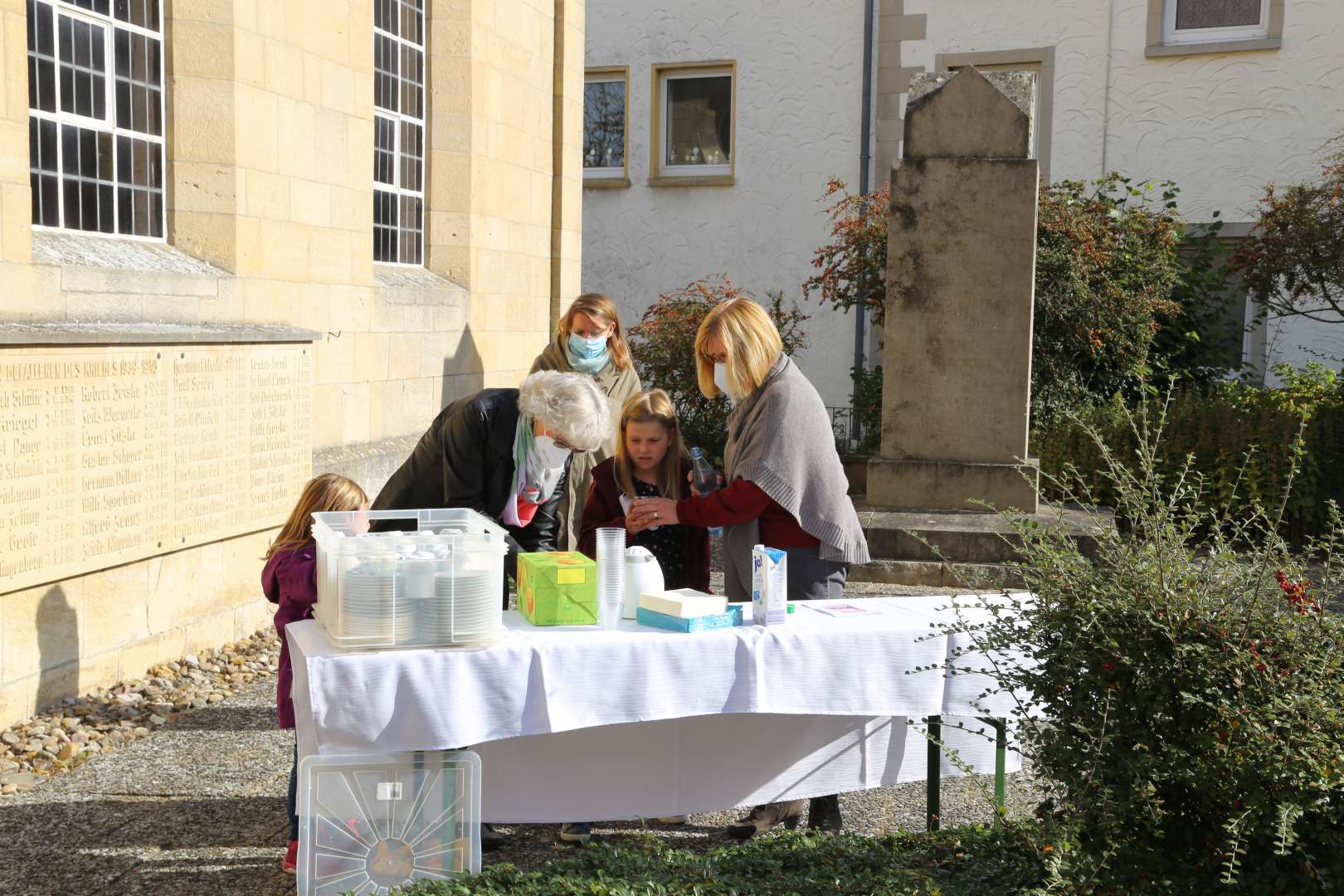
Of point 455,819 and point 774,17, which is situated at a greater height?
point 774,17

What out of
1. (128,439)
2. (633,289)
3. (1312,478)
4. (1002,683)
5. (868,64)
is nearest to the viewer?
(1002,683)

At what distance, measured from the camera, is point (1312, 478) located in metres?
10.2

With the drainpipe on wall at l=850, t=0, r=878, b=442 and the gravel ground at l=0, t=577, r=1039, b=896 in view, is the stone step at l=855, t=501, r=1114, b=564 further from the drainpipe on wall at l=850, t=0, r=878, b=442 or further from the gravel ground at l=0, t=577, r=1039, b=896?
the drainpipe on wall at l=850, t=0, r=878, b=442

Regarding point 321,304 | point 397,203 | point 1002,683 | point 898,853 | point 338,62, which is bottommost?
point 898,853

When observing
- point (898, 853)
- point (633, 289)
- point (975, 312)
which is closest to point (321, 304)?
point (975, 312)

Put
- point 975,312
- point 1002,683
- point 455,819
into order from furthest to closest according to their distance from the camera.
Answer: point 975,312
point 455,819
point 1002,683

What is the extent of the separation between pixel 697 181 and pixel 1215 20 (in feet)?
21.2

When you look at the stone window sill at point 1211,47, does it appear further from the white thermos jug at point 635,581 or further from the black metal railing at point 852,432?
the white thermos jug at point 635,581

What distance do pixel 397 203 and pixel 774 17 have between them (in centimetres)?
883

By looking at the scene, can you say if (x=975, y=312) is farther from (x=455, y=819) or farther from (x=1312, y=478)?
(x=455, y=819)

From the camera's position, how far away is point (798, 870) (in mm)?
3613

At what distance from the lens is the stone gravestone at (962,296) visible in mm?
8789

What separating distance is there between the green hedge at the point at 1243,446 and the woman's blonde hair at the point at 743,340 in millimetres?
5797

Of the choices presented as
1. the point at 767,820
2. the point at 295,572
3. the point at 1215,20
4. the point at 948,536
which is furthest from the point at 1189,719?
the point at 1215,20
